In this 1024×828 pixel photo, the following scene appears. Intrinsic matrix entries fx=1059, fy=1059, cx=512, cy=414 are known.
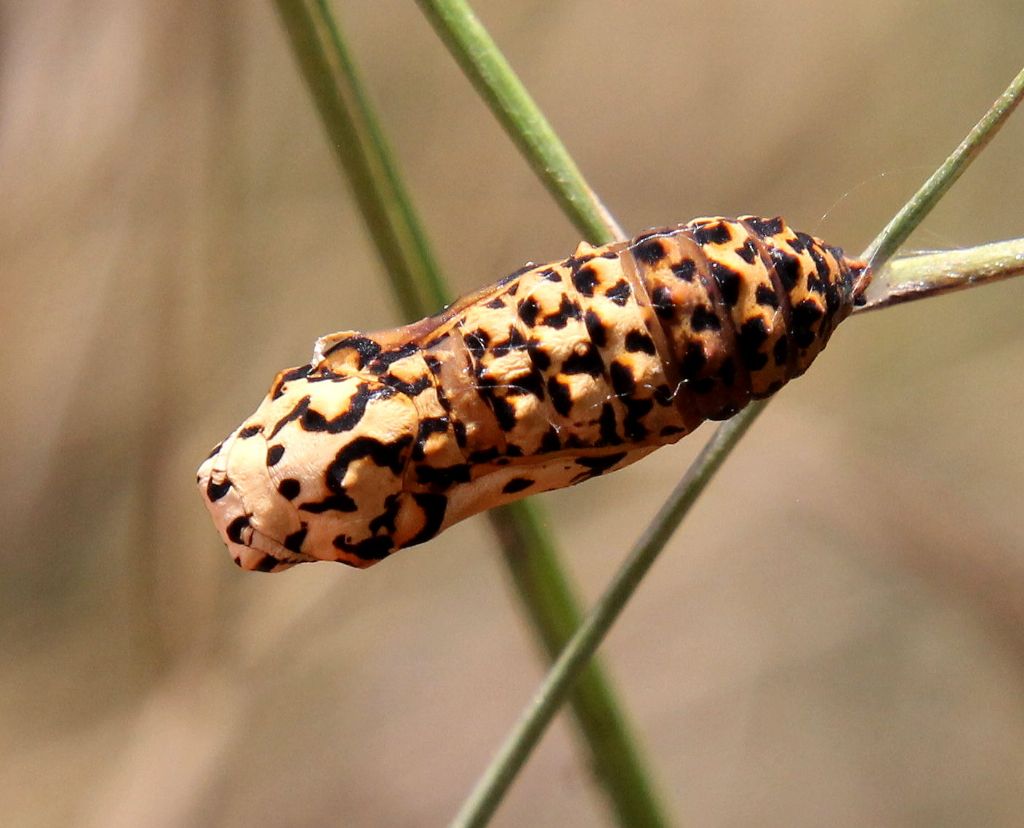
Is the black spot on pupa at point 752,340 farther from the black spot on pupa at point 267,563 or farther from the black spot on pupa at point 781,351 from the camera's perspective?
the black spot on pupa at point 267,563

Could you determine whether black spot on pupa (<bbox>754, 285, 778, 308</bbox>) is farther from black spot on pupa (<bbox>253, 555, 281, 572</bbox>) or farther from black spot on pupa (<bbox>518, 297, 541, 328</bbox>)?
black spot on pupa (<bbox>253, 555, 281, 572</bbox>)

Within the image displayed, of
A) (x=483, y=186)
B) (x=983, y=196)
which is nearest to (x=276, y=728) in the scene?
(x=483, y=186)

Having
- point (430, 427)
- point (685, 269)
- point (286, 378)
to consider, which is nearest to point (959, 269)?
point (685, 269)

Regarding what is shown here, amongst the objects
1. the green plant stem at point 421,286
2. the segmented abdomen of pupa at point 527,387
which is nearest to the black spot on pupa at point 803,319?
the segmented abdomen of pupa at point 527,387

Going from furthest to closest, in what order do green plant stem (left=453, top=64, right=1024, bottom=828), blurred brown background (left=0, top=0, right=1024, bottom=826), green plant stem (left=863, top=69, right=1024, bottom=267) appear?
blurred brown background (left=0, top=0, right=1024, bottom=826), green plant stem (left=453, top=64, right=1024, bottom=828), green plant stem (left=863, top=69, right=1024, bottom=267)

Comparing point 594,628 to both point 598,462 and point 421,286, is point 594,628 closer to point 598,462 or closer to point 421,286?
point 598,462

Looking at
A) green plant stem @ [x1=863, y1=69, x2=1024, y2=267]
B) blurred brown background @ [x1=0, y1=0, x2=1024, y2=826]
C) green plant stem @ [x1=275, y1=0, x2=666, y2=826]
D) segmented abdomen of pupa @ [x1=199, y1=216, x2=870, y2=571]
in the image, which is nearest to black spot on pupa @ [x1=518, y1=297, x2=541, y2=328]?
segmented abdomen of pupa @ [x1=199, y1=216, x2=870, y2=571]
